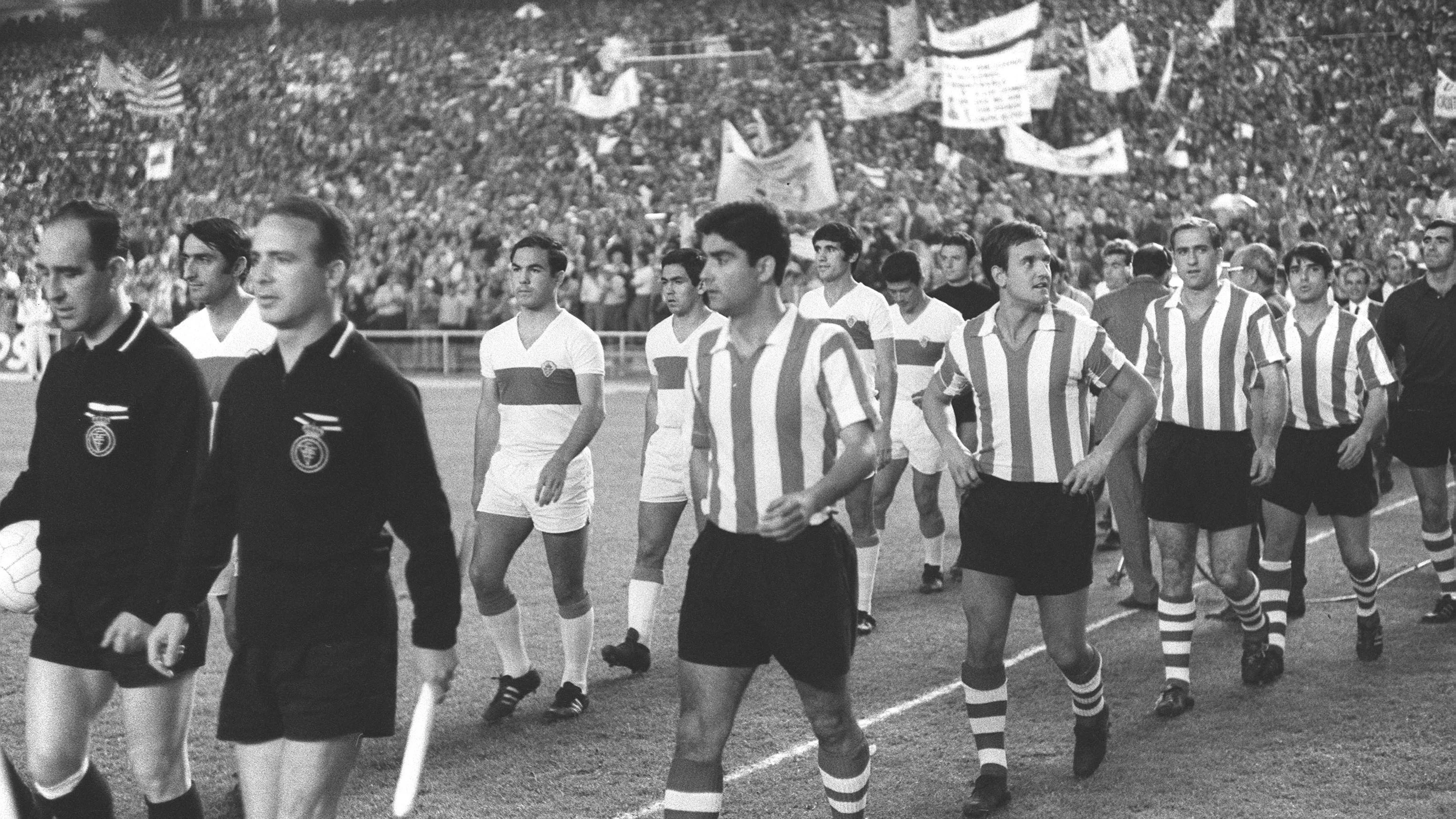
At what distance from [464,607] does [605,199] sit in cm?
2160

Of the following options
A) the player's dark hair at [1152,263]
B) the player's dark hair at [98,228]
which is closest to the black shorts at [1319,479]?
the player's dark hair at [1152,263]

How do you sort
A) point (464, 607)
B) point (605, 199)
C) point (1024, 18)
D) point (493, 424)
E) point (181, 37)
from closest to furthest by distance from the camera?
point (493, 424) → point (464, 607) → point (1024, 18) → point (605, 199) → point (181, 37)

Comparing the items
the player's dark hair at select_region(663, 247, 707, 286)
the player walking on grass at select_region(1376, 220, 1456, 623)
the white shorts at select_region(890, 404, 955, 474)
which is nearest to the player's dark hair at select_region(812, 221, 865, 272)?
the white shorts at select_region(890, 404, 955, 474)

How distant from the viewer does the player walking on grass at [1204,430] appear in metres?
6.85

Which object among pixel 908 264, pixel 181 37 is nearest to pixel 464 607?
pixel 908 264

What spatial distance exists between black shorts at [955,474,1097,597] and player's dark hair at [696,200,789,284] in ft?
5.17

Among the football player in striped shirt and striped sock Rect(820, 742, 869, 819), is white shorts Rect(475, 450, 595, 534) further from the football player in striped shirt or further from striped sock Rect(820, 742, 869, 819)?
the football player in striped shirt

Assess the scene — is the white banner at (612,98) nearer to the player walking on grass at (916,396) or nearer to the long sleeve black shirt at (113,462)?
the player walking on grass at (916,396)

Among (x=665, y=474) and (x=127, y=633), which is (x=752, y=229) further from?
(x=665, y=474)

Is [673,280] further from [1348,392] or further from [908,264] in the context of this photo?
[1348,392]

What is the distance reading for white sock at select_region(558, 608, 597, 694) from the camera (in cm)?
700

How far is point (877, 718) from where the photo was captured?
22.2 feet

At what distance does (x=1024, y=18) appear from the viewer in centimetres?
2655

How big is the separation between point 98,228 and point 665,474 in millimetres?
3844
